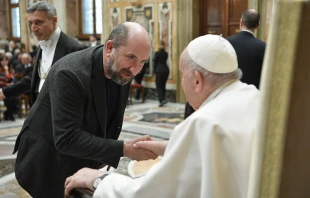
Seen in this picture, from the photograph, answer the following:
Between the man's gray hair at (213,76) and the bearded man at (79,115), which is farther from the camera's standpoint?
the bearded man at (79,115)

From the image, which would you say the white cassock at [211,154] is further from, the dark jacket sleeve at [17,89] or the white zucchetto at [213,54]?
the dark jacket sleeve at [17,89]

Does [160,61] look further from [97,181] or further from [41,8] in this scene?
[97,181]

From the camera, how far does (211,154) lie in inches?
52.6

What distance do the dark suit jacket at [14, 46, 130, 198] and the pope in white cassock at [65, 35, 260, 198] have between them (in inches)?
16.6

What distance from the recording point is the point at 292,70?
3.45 ft

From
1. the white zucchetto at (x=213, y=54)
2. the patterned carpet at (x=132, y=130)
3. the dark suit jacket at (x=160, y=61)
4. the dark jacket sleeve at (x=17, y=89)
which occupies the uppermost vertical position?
the white zucchetto at (x=213, y=54)

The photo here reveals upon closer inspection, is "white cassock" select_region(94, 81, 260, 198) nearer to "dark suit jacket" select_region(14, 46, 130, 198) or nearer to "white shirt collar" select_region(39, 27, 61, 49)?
"dark suit jacket" select_region(14, 46, 130, 198)

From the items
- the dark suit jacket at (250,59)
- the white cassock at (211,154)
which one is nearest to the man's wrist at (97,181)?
the white cassock at (211,154)

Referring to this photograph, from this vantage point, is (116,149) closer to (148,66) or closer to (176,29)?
(176,29)

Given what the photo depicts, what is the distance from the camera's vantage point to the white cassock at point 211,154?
135 cm

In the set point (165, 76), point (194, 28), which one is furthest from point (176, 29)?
point (165, 76)

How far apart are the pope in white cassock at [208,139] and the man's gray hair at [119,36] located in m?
0.54

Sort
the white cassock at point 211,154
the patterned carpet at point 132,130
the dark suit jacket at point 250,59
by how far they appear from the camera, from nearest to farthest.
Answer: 1. the white cassock at point 211,154
2. the dark suit jacket at point 250,59
3. the patterned carpet at point 132,130

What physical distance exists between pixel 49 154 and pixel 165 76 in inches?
326
